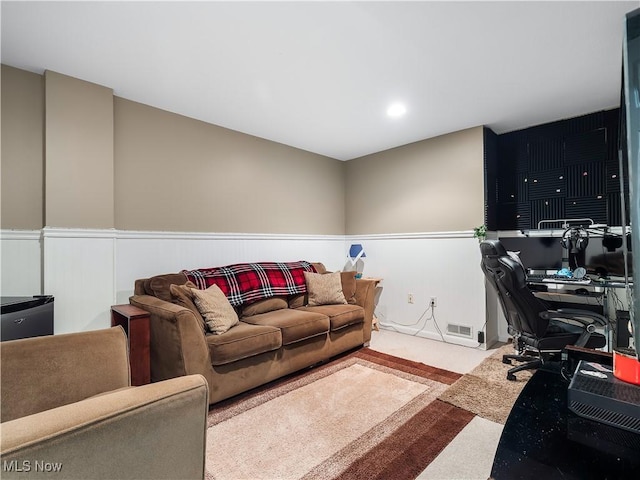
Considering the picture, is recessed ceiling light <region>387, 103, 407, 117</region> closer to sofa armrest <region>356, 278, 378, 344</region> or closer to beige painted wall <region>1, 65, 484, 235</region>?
beige painted wall <region>1, 65, 484, 235</region>

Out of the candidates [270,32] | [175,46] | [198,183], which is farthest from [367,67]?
[198,183]

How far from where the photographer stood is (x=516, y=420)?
106 centimetres

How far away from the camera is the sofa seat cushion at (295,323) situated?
255 centimetres

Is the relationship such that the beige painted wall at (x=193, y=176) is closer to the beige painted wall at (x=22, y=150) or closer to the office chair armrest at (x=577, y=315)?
the beige painted wall at (x=22, y=150)

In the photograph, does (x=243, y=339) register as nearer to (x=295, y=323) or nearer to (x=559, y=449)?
(x=295, y=323)

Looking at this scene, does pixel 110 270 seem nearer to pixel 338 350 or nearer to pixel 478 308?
pixel 338 350

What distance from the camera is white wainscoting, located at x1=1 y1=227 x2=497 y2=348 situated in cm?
232

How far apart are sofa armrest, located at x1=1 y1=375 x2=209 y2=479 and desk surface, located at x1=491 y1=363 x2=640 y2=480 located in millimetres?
804

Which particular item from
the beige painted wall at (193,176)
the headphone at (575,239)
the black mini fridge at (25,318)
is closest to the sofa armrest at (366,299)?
the beige painted wall at (193,176)

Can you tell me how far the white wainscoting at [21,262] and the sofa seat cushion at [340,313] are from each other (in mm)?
2100

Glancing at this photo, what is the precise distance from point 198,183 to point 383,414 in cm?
266

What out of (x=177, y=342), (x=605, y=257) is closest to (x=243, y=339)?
(x=177, y=342)

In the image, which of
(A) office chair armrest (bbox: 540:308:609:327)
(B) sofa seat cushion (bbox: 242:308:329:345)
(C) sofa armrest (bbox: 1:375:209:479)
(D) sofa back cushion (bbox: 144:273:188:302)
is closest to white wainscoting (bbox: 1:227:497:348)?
(D) sofa back cushion (bbox: 144:273:188:302)

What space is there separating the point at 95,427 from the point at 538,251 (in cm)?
380
